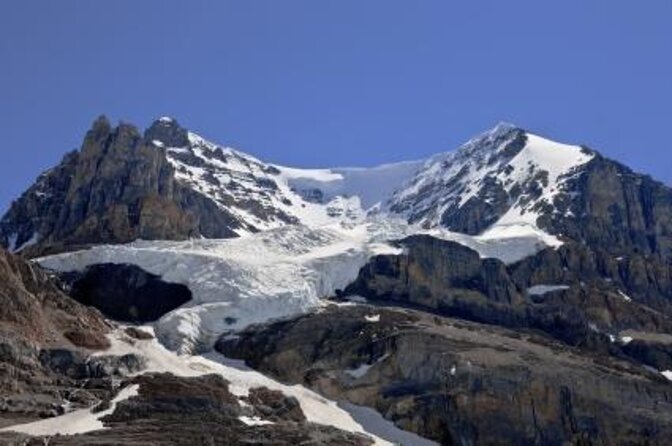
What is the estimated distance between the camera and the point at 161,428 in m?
91.8

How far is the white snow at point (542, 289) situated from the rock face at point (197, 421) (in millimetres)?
69896

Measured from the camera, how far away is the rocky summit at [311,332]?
327 ft

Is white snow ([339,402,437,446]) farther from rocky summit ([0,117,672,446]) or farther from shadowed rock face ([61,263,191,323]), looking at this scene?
shadowed rock face ([61,263,191,323])

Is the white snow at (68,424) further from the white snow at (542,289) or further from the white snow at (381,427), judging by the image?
the white snow at (542,289)

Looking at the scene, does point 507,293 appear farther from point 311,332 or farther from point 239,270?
point 311,332

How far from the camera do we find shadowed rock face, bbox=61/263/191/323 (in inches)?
5679

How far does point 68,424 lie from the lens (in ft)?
294

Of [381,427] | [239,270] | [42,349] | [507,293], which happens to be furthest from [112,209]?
[42,349]

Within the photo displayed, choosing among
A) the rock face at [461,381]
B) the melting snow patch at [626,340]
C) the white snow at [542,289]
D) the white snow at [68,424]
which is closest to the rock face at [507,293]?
the white snow at [542,289]

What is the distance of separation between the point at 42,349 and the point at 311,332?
36.6 metres

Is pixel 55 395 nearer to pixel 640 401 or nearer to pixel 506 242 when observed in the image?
pixel 640 401

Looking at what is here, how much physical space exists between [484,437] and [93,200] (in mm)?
91456

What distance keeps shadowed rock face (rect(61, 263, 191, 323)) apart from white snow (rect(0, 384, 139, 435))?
4895 centimetres

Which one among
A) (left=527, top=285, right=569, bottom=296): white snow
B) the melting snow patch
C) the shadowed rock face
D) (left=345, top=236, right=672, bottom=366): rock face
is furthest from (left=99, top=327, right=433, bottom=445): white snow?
(left=527, top=285, right=569, bottom=296): white snow
